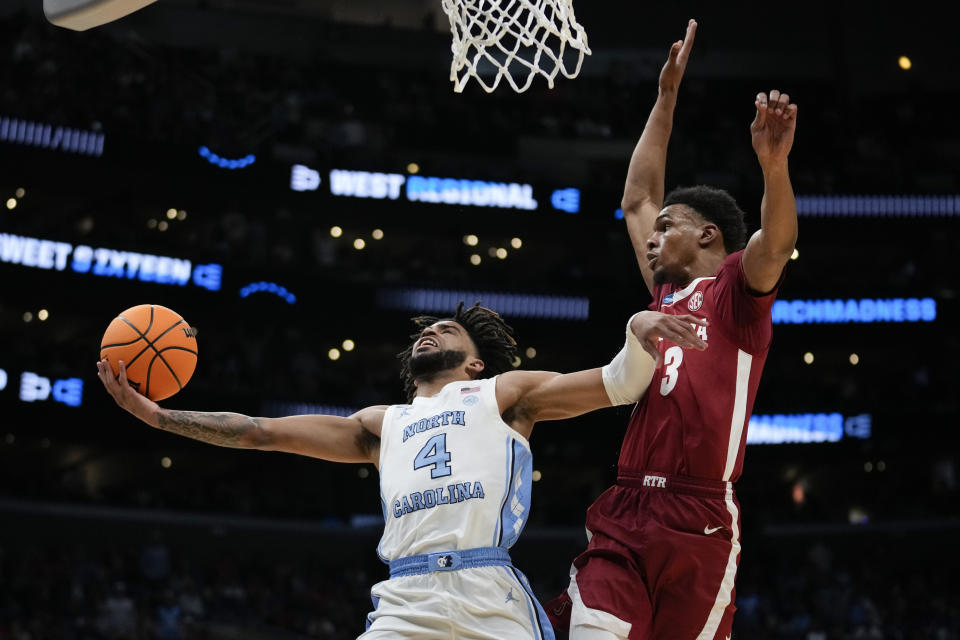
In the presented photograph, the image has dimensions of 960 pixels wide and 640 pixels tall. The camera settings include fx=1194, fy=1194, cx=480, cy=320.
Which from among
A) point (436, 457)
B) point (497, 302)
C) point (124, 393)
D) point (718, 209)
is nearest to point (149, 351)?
point (124, 393)

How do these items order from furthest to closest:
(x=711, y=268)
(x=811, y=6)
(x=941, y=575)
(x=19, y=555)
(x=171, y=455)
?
(x=811, y=6) → (x=171, y=455) → (x=941, y=575) → (x=19, y=555) → (x=711, y=268)

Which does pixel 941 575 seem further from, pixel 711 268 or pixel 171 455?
pixel 711 268

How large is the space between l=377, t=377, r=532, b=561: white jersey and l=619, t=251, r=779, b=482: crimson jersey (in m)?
0.59

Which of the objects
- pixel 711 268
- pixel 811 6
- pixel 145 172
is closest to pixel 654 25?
pixel 811 6

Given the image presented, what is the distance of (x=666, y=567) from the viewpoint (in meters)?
4.36

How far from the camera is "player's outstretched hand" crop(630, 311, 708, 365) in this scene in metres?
4.08

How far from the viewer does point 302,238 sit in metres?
27.0

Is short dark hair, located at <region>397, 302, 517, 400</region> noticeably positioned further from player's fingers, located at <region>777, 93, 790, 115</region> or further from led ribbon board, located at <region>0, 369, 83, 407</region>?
led ribbon board, located at <region>0, 369, 83, 407</region>

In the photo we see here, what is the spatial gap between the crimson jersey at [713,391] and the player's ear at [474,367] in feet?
3.53

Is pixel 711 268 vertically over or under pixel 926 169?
under

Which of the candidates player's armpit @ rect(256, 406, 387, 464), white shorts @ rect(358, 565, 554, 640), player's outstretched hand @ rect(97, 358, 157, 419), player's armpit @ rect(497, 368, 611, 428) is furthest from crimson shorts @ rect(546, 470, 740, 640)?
player's outstretched hand @ rect(97, 358, 157, 419)

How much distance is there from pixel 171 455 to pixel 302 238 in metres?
5.60

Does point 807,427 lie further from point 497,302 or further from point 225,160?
point 225,160

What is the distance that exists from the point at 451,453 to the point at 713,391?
3.73 ft
